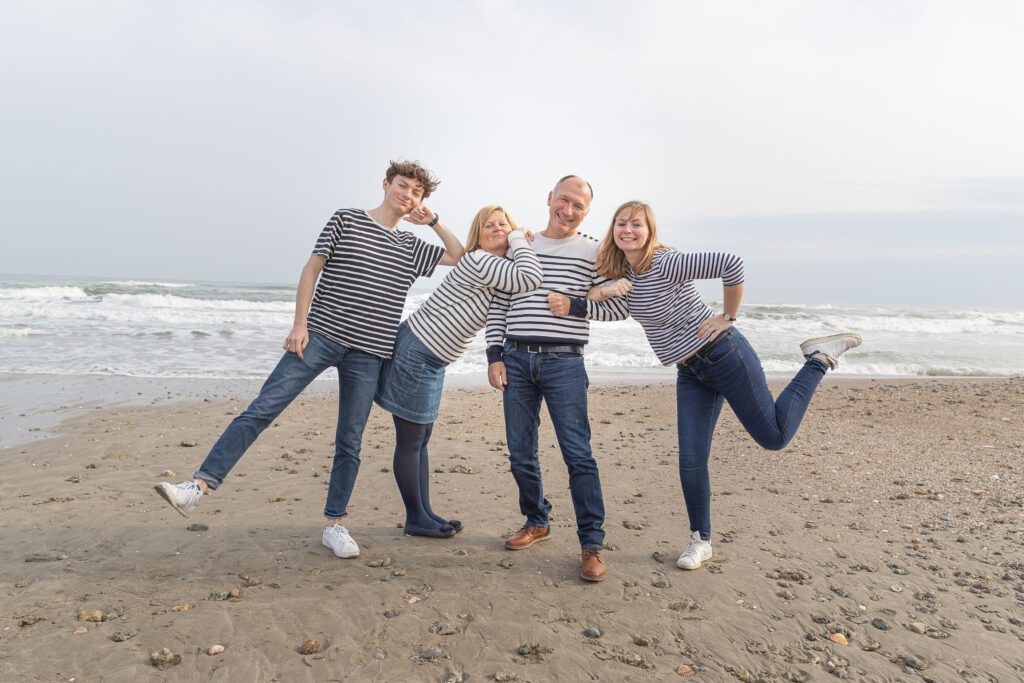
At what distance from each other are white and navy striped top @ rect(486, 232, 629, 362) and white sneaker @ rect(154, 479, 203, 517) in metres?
1.59

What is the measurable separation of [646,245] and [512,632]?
1.94 m

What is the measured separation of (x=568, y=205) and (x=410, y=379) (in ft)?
4.15

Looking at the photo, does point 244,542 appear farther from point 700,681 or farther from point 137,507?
point 700,681

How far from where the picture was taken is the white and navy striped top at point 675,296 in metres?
3.26

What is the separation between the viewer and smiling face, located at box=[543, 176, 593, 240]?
346cm

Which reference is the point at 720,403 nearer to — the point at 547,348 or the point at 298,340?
the point at 547,348

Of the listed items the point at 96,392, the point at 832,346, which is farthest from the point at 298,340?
the point at 96,392

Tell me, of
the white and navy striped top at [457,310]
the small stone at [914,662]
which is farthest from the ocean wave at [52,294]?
the small stone at [914,662]

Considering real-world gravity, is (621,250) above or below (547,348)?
above

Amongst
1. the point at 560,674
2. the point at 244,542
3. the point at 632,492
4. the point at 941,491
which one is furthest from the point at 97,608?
the point at 941,491

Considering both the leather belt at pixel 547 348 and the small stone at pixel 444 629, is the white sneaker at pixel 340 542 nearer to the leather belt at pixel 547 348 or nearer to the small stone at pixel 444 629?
the small stone at pixel 444 629

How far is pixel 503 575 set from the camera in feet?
11.0

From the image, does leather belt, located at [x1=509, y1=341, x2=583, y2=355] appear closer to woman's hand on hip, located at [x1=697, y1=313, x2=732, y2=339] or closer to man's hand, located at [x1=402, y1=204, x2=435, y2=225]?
woman's hand on hip, located at [x1=697, y1=313, x2=732, y2=339]

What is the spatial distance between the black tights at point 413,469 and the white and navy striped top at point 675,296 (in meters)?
1.37
